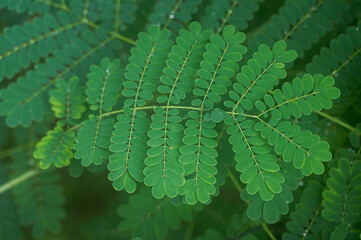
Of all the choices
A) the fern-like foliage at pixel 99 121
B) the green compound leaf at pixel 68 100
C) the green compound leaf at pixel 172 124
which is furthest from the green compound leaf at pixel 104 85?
the green compound leaf at pixel 172 124

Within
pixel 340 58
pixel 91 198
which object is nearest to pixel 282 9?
pixel 340 58

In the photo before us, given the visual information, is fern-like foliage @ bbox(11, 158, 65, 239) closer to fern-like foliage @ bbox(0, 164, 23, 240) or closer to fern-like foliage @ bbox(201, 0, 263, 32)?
fern-like foliage @ bbox(0, 164, 23, 240)

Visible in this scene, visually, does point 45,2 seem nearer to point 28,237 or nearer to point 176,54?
point 176,54

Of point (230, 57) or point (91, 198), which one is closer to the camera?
point (230, 57)

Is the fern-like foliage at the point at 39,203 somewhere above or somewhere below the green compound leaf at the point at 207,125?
below

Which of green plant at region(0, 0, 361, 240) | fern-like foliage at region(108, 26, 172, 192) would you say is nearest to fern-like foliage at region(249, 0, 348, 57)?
green plant at region(0, 0, 361, 240)

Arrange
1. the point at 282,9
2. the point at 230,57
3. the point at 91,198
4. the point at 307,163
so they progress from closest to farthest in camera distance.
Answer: the point at 307,163
the point at 230,57
the point at 282,9
the point at 91,198

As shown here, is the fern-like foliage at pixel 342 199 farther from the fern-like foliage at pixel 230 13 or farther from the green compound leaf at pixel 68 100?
the green compound leaf at pixel 68 100
